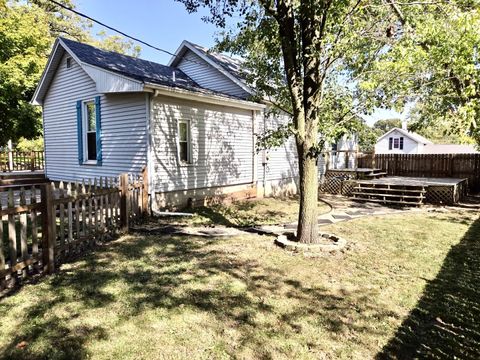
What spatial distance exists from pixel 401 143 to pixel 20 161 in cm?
4430

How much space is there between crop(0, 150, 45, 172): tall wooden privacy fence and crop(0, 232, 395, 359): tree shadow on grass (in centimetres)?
1522

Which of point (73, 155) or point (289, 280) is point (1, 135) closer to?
point (73, 155)

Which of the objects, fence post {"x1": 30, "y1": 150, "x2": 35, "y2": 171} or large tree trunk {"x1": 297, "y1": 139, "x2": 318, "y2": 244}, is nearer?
large tree trunk {"x1": 297, "y1": 139, "x2": 318, "y2": 244}

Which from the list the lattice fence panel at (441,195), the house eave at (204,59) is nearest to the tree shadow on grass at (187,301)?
the house eave at (204,59)

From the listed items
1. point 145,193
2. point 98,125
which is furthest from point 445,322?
point 98,125

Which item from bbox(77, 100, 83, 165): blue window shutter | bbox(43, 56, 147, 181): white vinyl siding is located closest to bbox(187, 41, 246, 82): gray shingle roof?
bbox(43, 56, 147, 181): white vinyl siding

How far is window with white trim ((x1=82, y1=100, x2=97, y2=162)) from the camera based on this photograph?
11492mm

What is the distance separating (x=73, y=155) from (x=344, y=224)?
9753 millimetres

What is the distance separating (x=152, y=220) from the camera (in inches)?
356

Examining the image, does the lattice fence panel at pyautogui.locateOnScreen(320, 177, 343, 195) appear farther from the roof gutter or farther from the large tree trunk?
the large tree trunk

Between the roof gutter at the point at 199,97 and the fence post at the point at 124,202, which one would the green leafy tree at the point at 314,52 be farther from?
the fence post at the point at 124,202

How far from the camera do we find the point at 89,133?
11.5 metres

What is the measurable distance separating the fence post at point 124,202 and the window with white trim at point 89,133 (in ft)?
14.7

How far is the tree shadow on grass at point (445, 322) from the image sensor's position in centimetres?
Answer: 316
